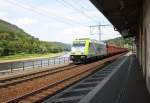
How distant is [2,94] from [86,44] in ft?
89.1

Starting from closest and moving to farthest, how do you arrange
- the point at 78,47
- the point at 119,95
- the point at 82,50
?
the point at 119,95 < the point at 82,50 < the point at 78,47

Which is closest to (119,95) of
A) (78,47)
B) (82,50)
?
(82,50)

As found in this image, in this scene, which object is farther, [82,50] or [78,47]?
[78,47]

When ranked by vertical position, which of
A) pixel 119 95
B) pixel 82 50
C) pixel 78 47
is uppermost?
pixel 78 47

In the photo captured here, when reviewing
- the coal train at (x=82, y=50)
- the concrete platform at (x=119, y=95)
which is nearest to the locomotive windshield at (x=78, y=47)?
the coal train at (x=82, y=50)

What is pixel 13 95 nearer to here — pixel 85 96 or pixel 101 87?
pixel 85 96

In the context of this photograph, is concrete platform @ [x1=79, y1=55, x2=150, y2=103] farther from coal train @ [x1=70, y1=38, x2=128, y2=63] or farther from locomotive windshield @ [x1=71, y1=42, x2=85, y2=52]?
locomotive windshield @ [x1=71, y1=42, x2=85, y2=52]

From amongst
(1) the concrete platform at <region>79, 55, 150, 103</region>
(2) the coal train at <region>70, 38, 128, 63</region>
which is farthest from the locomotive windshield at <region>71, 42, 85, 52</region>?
(1) the concrete platform at <region>79, 55, 150, 103</region>

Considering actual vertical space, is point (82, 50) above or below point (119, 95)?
above

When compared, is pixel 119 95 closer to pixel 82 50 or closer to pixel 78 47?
pixel 82 50

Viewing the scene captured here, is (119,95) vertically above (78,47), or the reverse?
(78,47)

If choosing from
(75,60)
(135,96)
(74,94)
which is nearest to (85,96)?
(74,94)

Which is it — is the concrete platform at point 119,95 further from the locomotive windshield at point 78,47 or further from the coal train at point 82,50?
the locomotive windshield at point 78,47

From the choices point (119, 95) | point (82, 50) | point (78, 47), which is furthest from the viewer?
point (78, 47)
